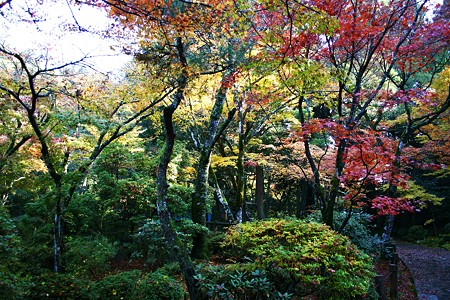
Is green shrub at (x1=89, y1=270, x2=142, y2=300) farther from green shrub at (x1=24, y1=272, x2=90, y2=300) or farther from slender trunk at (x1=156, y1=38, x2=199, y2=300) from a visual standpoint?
slender trunk at (x1=156, y1=38, x2=199, y2=300)

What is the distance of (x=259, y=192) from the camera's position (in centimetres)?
1242

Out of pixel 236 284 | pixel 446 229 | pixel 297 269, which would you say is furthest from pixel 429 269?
pixel 236 284

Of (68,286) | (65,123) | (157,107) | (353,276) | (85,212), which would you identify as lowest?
(68,286)

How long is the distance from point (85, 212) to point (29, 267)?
315 cm

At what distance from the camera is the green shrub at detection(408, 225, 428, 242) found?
15262 mm

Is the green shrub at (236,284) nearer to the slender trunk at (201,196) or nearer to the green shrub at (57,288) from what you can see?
the green shrub at (57,288)

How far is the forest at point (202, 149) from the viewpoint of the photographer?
368 cm

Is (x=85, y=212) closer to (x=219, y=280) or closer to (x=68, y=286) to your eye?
(x=68, y=286)

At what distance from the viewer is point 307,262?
11.4ft

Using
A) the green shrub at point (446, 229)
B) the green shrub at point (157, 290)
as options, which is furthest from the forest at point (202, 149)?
the green shrub at point (446, 229)

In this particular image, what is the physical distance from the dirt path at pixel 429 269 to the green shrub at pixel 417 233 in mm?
1638

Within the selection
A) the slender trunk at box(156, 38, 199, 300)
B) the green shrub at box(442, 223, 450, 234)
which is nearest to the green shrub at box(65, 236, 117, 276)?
the slender trunk at box(156, 38, 199, 300)

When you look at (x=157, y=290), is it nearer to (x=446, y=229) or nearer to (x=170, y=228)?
(x=170, y=228)

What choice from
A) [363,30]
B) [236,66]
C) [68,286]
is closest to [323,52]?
[363,30]
